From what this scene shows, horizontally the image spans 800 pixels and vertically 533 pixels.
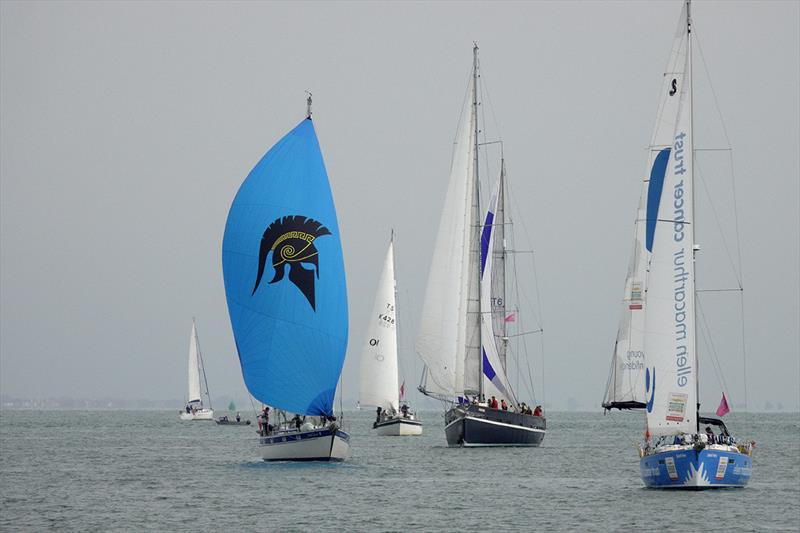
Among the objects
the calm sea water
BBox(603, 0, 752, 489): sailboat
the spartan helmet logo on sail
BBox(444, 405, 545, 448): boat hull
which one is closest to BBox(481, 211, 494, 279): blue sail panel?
BBox(444, 405, 545, 448): boat hull

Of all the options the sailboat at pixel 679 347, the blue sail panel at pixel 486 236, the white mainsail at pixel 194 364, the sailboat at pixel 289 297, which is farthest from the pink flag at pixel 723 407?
the white mainsail at pixel 194 364

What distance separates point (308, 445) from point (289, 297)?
5.18 metres

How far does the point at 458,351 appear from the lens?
58.5 metres

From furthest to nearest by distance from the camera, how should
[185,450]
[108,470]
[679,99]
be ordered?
[185,450], [108,470], [679,99]

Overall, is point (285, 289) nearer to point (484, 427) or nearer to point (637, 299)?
point (637, 299)

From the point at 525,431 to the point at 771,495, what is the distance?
2121cm

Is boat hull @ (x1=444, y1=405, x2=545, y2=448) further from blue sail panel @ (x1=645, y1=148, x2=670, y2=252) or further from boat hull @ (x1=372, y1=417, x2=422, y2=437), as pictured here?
boat hull @ (x1=372, y1=417, x2=422, y2=437)

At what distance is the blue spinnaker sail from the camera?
43.4 m

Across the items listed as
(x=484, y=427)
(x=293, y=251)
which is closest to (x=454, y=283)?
(x=484, y=427)

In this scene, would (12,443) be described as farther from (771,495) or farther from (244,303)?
(771,495)

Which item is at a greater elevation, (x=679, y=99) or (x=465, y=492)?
(x=679, y=99)

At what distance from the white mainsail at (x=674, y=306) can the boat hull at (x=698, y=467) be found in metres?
0.67

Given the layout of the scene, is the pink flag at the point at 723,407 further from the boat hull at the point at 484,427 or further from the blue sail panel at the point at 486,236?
the blue sail panel at the point at 486,236

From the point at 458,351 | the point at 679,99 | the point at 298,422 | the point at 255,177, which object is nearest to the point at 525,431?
the point at 458,351
